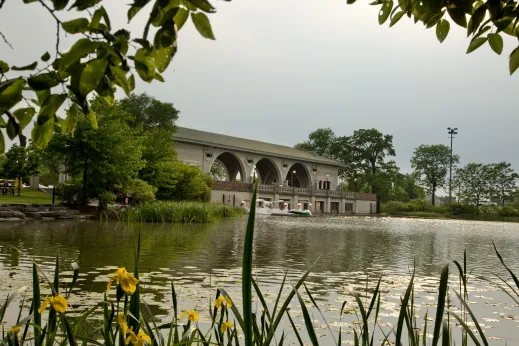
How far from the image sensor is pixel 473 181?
195 feet

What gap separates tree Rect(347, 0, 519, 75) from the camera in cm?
163

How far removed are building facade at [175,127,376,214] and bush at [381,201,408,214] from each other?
8.69ft

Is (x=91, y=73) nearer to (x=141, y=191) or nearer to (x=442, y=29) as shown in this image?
(x=442, y=29)

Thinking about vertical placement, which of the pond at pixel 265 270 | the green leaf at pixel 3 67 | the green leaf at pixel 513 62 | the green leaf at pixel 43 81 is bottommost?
the pond at pixel 265 270

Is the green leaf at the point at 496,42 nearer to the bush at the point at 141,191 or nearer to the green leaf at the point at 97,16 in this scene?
the green leaf at the point at 97,16

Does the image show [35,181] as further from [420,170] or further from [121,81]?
[420,170]

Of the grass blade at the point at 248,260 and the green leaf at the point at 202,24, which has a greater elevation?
the green leaf at the point at 202,24

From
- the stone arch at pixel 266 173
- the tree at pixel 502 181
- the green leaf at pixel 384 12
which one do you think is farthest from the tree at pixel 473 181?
the green leaf at pixel 384 12

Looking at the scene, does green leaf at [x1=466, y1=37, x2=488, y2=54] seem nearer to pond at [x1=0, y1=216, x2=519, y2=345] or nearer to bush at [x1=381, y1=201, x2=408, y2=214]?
pond at [x1=0, y1=216, x2=519, y2=345]

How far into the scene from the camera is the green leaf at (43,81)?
3.84ft

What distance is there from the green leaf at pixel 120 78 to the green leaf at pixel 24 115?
0.80 feet

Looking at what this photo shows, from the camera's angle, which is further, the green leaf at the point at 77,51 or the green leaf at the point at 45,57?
the green leaf at the point at 45,57

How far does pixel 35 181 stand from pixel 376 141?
3827 cm

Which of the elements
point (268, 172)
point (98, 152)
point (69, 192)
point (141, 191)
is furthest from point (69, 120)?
point (268, 172)
